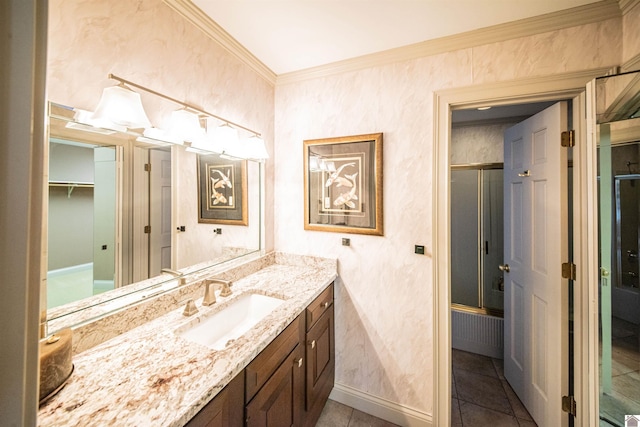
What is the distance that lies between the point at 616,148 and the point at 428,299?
1254 mm

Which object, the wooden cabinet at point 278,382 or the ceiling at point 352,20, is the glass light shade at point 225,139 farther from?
the wooden cabinet at point 278,382

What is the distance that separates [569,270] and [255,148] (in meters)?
2.22

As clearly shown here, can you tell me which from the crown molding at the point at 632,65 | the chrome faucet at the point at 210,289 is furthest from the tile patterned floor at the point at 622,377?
the chrome faucet at the point at 210,289

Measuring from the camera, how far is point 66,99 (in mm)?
911

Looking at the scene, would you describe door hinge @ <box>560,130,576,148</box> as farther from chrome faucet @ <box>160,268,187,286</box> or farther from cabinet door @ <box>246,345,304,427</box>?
chrome faucet @ <box>160,268,187,286</box>

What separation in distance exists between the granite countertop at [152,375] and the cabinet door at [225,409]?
5cm

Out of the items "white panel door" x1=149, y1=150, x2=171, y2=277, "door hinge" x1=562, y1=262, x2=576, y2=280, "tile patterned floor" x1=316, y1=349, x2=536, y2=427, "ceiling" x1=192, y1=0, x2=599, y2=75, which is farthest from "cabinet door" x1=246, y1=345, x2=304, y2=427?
"ceiling" x1=192, y1=0, x2=599, y2=75

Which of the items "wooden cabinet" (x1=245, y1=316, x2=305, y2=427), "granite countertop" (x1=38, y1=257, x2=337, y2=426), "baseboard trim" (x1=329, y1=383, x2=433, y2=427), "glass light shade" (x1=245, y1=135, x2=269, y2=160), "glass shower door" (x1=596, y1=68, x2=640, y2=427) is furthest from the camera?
"glass light shade" (x1=245, y1=135, x2=269, y2=160)

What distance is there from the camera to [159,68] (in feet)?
4.00

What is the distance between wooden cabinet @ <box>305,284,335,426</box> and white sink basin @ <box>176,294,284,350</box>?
264mm

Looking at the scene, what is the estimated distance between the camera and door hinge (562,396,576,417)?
1.47 m

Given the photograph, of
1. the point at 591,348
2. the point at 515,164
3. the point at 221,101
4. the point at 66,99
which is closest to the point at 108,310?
the point at 66,99

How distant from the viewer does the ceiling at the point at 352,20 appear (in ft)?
4.30

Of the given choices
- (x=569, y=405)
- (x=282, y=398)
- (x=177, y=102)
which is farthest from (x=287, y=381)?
(x=569, y=405)
